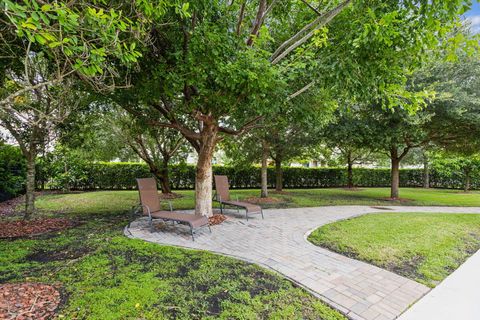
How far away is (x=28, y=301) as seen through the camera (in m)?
3.13

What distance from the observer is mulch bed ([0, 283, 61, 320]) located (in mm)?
2873

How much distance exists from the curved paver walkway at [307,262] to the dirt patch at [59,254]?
1.20m

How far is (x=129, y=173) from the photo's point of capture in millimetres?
17344

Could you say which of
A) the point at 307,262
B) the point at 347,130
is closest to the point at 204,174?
the point at 307,262

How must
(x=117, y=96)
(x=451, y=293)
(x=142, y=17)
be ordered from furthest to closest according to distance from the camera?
(x=117, y=96) → (x=142, y=17) → (x=451, y=293)

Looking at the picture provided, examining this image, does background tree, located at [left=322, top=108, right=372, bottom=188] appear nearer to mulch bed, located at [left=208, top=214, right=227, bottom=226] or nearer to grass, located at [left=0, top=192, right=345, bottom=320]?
mulch bed, located at [left=208, top=214, right=227, bottom=226]

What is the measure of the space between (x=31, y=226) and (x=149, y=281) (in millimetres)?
5425

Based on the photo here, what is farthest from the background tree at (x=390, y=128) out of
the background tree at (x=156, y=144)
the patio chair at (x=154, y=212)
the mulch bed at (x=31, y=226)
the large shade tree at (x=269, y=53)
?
the mulch bed at (x=31, y=226)

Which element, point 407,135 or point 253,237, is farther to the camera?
point 407,135

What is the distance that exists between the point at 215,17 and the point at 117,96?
3.37 metres

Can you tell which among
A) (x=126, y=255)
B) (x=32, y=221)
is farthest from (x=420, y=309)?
(x=32, y=221)

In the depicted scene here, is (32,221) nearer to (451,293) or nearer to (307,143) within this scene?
(451,293)

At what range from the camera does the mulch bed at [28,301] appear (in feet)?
9.43

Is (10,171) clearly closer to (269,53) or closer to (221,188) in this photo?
(221,188)
